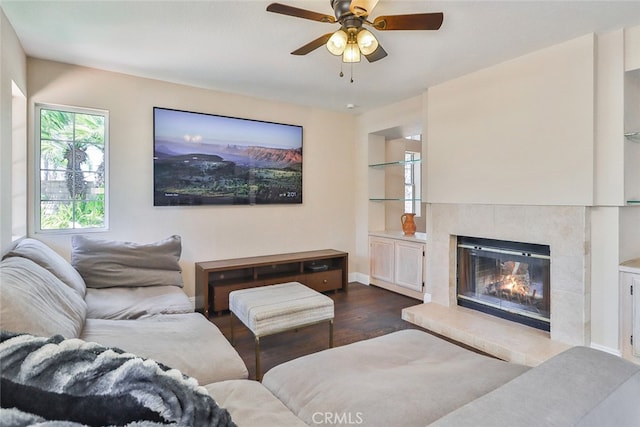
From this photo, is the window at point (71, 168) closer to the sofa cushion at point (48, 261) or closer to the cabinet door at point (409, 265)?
the sofa cushion at point (48, 261)

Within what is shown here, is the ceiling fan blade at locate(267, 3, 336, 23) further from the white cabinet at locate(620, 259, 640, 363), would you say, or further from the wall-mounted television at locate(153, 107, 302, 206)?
the white cabinet at locate(620, 259, 640, 363)

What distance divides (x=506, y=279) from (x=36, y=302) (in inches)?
142

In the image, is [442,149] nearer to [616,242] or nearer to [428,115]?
[428,115]

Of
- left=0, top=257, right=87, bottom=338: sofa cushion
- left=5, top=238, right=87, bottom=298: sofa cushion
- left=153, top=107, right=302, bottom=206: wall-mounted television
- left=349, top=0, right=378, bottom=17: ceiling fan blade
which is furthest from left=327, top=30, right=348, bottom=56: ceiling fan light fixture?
left=5, top=238, right=87, bottom=298: sofa cushion

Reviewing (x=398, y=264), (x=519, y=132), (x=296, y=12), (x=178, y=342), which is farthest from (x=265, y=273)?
(x=519, y=132)

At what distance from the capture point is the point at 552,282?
108 inches

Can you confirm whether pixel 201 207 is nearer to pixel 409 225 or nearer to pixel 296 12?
pixel 296 12

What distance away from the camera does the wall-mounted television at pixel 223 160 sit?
3.50m

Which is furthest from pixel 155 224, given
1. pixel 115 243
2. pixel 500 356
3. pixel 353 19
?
pixel 500 356

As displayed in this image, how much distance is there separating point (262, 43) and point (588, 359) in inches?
109

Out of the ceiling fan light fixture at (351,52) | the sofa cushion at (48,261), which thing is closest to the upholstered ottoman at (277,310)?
the sofa cushion at (48,261)

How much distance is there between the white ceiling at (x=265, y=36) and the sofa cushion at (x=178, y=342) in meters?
2.06

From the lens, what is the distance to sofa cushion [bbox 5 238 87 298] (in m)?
2.07

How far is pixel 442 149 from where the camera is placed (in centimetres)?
353
